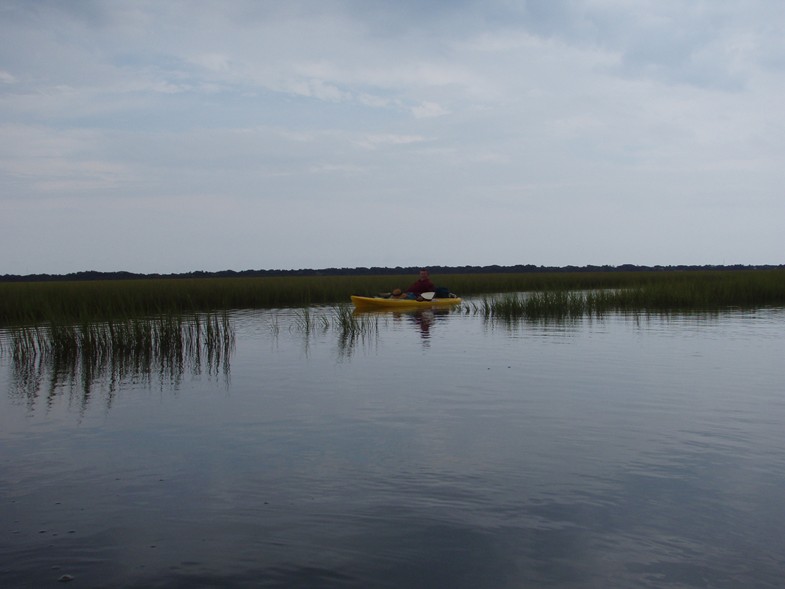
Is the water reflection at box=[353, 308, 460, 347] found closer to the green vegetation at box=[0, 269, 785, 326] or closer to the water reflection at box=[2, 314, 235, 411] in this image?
the green vegetation at box=[0, 269, 785, 326]

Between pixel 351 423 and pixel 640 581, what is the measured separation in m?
4.53

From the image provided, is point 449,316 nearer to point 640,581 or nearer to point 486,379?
point 486,379

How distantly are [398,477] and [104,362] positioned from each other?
9.05 m

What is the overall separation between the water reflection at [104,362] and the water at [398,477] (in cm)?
12

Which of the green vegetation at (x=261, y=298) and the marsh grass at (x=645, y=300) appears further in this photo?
the marsh grass at (x=645, y=300)

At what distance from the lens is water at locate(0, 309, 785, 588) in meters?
4.41

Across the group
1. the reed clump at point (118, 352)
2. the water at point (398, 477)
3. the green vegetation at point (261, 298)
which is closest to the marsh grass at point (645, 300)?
the green vegetation at point (261, 298)

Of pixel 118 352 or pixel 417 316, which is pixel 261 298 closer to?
pixel 417 316

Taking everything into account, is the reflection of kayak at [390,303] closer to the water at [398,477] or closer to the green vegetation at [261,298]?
the green vegetation at [261,298]

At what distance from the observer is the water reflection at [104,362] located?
1105cm

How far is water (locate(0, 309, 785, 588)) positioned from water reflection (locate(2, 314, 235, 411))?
0.12 metres

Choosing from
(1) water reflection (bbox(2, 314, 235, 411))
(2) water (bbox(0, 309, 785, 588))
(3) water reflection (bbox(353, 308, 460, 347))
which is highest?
(3) water reflection (bbox(353, 308, 460, 347))

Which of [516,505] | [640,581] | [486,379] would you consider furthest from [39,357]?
[640,581]

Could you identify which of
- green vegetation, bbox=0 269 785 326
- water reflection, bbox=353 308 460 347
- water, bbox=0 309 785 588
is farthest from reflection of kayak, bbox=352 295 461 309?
water, bbox=0 309 785 588
